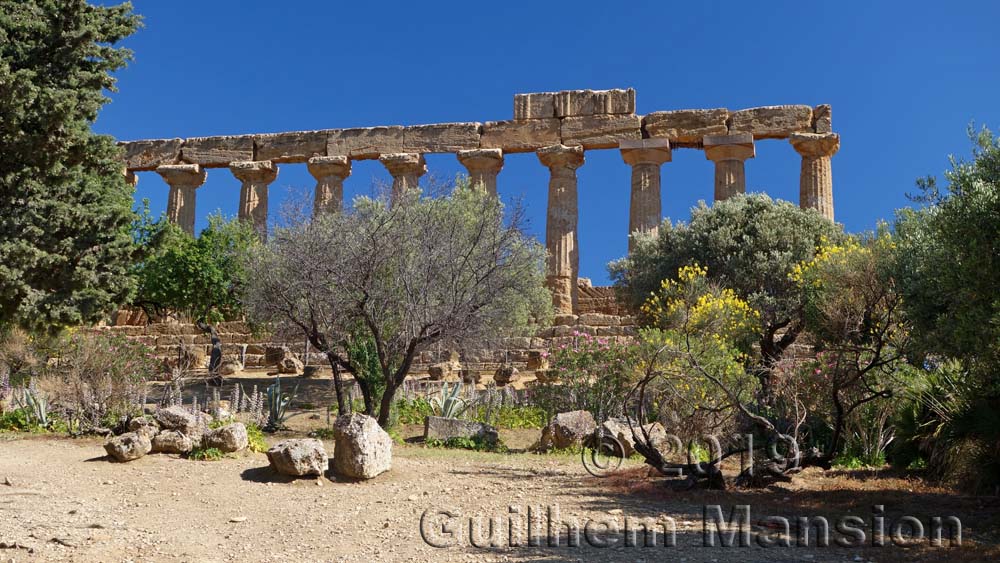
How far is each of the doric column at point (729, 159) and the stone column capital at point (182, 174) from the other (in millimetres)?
15917

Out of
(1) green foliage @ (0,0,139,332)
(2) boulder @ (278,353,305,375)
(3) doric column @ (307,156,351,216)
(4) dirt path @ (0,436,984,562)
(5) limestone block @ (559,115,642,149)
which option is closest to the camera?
(4) dirt path @ (0,436,984,562)

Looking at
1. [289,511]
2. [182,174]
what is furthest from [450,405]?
[182,174]

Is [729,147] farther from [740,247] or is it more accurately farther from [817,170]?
[740,247]

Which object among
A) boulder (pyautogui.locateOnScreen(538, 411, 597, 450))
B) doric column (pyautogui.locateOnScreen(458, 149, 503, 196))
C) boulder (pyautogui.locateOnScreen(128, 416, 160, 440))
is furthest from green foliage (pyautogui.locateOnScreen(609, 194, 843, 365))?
boulder (pyautogui.locateOnScreen(128, 416, 160, 440))

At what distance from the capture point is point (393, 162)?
27312mm

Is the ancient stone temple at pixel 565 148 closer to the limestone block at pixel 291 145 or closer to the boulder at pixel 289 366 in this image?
the limestone block at pixel 291 145

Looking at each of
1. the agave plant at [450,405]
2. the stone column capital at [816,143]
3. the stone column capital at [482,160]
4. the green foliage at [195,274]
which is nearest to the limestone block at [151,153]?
the green foliage at [195,274]

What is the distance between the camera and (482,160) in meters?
26.6

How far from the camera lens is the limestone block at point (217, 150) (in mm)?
29094

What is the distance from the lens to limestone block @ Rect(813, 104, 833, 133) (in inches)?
984

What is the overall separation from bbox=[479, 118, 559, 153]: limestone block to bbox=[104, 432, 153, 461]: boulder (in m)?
17.6

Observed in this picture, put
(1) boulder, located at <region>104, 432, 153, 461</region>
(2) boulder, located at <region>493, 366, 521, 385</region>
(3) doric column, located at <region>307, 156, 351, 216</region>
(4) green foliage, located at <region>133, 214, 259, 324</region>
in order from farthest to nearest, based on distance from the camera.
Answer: (3) doric column, located at <region>307, 156, 351, 216</region> < (4) green foliage, located at <region>133, 214, 259, 324</region> < (2) boulder, located at <region>493, 366, 521, 385</region> < (1) boulder, located at <region>104, 432, 153, 461</region>

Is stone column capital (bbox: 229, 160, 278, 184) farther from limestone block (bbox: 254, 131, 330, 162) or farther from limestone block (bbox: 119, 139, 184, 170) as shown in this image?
limestone block (bbox: 119, 139, 184, 170)

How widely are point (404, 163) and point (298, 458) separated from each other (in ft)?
60.5
